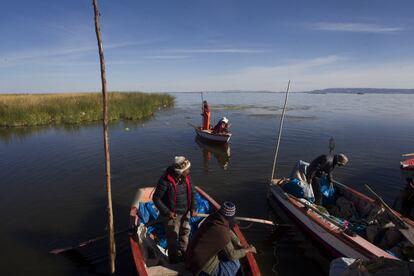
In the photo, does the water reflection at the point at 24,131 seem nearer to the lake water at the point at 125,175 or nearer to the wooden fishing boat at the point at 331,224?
the lake water at the point at 125,175

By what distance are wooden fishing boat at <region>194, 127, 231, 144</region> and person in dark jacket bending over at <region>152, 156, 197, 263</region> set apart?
38.2 feet

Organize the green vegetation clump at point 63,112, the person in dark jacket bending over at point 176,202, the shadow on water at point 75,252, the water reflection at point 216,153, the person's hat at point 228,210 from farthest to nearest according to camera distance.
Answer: the green vegetation clump at point 63,112, the water reflection at point 216,153, the shadow on water at point 75,252, the person in dark jacket bending over at point 176,202, the person's hat at point 228,210

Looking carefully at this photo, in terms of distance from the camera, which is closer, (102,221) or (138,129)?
(102,221)

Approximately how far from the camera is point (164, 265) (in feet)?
17.3

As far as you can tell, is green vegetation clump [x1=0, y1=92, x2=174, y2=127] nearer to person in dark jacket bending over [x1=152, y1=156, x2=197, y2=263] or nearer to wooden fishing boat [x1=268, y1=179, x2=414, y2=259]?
wooden fishing boat [x1=268, y1=179, x2=414, y2=259]

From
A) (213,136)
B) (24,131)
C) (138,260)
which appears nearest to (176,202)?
(138,260)

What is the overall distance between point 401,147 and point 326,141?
4590 millimetres

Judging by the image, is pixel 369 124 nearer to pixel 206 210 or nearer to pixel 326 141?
pixel 326 141

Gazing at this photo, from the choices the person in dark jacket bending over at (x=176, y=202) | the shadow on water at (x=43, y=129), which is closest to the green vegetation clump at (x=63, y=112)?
the shadow on water at (x=43, y=129)

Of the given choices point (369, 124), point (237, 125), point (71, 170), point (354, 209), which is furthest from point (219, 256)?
point (369, 124)

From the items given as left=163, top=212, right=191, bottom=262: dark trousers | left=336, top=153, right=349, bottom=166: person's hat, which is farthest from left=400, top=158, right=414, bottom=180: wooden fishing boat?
left=163, top=212, right=191, bottom=262: dark trousers

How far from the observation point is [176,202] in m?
5.51

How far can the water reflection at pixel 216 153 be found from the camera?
14.9 meters

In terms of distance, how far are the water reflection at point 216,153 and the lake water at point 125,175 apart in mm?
65
